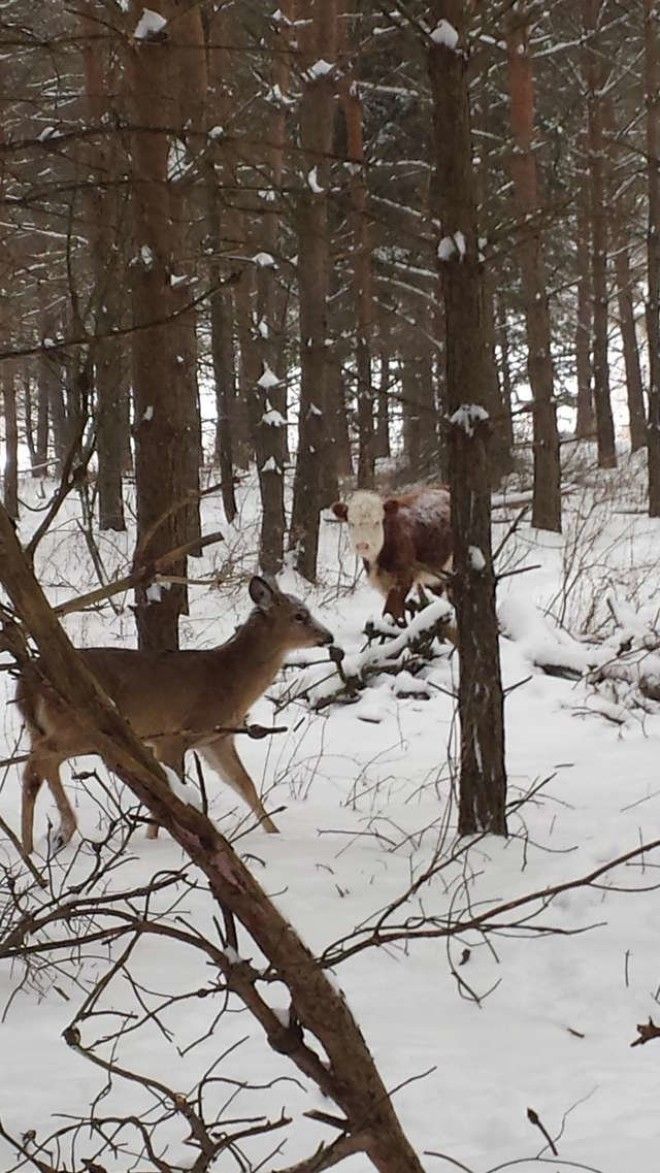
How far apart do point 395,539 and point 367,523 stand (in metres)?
0.37

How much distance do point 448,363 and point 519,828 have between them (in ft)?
7.81

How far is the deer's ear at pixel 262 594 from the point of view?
22.6 feet

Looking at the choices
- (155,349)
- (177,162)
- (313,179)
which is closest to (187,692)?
(155,349)

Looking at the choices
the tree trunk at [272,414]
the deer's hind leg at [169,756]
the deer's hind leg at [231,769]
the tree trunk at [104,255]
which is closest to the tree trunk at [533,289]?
the tree trunk at [272,414]

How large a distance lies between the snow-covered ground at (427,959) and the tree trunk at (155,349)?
1.17 meters

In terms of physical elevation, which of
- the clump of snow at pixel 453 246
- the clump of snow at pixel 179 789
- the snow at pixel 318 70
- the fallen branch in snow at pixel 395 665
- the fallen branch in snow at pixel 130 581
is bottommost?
the fallen branch in snow at pixel 395 665

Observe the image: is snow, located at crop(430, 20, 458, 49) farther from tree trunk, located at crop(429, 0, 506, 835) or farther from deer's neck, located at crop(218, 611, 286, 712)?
deer's neck, located at crop(218, 611, 286, 712)

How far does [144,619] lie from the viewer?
6.84 m

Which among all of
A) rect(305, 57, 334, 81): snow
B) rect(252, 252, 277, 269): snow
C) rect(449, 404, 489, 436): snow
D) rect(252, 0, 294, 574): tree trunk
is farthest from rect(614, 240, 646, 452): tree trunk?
rect(449, 404, 489, 436): snow

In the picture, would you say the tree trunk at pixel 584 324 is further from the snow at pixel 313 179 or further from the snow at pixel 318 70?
the snow at pixel 318 70

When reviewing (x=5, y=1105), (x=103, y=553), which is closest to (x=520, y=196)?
(x=103, y=553)

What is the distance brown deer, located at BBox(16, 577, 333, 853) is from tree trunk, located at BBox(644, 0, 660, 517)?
419 inches

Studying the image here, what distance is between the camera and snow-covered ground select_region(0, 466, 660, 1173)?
296cm

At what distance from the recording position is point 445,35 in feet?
17.1
